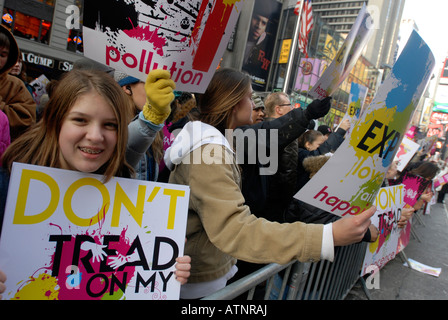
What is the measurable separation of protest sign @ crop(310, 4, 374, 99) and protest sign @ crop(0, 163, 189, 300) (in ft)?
4.78

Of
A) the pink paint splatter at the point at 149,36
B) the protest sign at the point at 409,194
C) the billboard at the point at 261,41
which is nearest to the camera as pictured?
the pink paint splatter at the point at 149,36

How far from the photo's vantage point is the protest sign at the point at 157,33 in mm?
1335

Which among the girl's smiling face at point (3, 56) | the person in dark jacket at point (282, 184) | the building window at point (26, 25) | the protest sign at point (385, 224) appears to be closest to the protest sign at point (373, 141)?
the person in dark jacket at point (282, 184)

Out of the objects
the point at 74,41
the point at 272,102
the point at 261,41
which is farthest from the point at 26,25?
the point at 261,41

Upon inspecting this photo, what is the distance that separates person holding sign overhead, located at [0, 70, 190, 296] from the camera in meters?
1.15

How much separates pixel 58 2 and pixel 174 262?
20.2 metres

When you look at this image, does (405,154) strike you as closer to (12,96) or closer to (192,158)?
(192,158)

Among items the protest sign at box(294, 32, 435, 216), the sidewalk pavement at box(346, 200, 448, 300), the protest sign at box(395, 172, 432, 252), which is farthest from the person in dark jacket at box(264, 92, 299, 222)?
the protest sign at box(395, 172, 432, 252)

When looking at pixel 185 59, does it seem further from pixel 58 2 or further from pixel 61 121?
pixel 58 2

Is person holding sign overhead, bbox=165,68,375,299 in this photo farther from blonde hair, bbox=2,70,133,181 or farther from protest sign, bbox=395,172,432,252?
protest sign, bbox=395,172,432,252

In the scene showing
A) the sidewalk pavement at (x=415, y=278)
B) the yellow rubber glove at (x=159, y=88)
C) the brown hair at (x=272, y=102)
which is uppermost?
the brown hair at (x=272, y=102)

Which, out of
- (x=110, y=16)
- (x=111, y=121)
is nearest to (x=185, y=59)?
(x=110, y=16)

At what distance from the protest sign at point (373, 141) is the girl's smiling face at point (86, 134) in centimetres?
88

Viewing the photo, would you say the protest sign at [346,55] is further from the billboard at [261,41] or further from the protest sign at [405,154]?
the billboard at [261,41]
